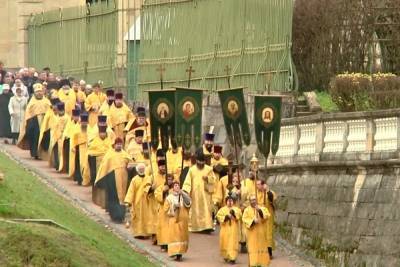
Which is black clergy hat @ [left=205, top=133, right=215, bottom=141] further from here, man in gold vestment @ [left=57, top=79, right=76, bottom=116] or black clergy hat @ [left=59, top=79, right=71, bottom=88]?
black clergy hat @ [left=59, top=79, right=71, bottom=88]

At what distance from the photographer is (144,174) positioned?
39.8 meters

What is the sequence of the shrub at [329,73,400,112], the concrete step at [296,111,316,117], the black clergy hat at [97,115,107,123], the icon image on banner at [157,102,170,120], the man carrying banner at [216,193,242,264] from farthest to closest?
the black clergy hat at [97,115,107,123], the concrete step at [296,111,316,117], the shrub at [329,73,400,112], the icon image on banner at [157,102,170,120], the man carrying banner at [216,193,242,264]

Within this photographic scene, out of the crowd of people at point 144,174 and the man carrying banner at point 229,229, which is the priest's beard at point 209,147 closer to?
the crowd of people at point 144,174

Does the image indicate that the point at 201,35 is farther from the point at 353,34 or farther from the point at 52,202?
the point at 52,202

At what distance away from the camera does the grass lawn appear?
2877cm

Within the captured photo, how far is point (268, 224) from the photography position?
124ft

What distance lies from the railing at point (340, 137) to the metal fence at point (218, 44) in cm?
319

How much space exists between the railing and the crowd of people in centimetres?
111

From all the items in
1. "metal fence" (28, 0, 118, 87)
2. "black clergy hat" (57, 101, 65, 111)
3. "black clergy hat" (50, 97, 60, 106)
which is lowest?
"black clergy hat" (57, 101, 65, 111)

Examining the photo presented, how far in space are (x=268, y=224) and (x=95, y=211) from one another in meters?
4.62

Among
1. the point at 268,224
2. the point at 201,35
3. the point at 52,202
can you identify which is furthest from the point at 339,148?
the point at 201,35

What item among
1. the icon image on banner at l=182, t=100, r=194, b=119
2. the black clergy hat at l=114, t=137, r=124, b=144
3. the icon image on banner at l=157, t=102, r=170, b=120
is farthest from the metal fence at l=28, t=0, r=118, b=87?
the icon image on banner at l=182, t=100, r=194, b=119

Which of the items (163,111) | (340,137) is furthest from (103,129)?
(340,137)

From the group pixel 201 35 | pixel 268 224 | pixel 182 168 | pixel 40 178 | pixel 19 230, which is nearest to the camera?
pixel 19 230
